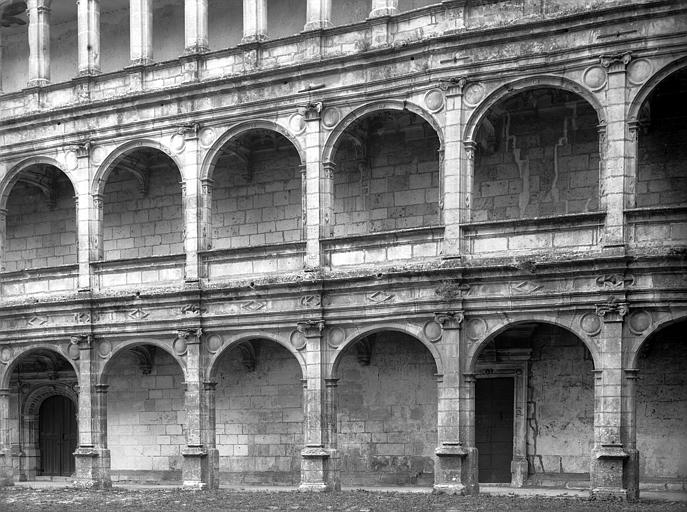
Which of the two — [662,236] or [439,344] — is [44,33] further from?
[662,236]

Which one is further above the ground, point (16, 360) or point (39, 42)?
point (39, 42)

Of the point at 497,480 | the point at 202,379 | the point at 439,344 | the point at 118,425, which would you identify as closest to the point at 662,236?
the point at 439,344

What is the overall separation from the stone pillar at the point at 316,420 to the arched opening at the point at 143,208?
5155 mm

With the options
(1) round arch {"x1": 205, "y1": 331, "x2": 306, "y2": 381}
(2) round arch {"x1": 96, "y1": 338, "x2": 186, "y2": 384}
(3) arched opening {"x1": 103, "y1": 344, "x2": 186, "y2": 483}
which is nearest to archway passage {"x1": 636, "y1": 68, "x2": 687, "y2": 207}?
(1) round arch {"x1": 205, "y1": 331, "x2": 306, "y2": 381}

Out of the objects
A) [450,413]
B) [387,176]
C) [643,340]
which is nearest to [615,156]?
[643,340]

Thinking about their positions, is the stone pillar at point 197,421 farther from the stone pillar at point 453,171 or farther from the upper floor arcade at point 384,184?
the stone pillar at point 453,171

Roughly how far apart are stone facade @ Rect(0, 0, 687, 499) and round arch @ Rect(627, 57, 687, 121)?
0.12ft

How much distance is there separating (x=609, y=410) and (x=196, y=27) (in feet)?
36.4

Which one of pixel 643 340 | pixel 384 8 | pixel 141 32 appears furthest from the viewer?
pixel 141 32

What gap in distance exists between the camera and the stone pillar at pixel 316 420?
1955 cm

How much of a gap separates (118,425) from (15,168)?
249 inches

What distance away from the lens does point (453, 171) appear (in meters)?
18.8

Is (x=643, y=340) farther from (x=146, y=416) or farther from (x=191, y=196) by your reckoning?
(x=146, y=416)

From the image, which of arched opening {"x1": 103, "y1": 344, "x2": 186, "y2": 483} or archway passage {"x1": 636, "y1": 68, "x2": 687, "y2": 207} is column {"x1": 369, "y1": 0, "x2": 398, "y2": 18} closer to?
archway passage {"x1": 636, "y1": 68, "x2": 687, "y2": 207}
